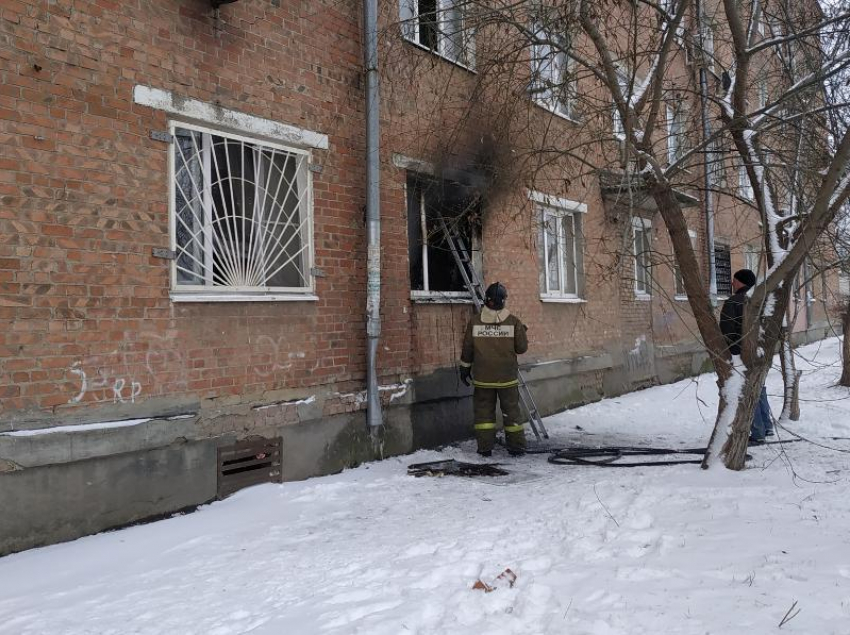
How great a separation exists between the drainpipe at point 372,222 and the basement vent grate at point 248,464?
42.7 inches

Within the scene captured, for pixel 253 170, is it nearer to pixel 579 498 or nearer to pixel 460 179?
pixel 460 179

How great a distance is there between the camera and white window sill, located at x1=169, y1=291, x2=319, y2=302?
4828mm

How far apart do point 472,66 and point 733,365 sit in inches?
181

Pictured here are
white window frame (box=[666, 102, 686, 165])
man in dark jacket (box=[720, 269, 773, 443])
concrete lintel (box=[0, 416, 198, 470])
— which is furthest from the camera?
man in dark jacket (box=[720, 269, 773, 443])

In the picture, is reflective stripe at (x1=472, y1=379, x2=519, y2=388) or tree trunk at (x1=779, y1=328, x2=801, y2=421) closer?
reflective stripe at (x1=472, y1=379, x2=519, y2=388)

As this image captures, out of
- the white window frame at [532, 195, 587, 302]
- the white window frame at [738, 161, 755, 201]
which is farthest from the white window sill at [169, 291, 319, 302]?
the white window frame at [532, 195, 587, 302]

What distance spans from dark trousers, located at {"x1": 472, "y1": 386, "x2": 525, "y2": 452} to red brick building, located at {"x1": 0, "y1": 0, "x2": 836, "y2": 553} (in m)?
0.58

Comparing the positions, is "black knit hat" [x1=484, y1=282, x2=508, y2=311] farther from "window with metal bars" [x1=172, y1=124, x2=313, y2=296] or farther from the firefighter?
"window with metal bars" [x1=172, y1=124, x2=313, y2=296]

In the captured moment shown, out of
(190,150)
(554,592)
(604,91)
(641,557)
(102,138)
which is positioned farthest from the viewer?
(604,91)

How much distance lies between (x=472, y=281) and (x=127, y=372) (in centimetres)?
418

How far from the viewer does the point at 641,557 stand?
11.5 feet

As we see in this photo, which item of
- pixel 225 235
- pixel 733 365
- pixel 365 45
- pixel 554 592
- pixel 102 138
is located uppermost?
pixel 365 45

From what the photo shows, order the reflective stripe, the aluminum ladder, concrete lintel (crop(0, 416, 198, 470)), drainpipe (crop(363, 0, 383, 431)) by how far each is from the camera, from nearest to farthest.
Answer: concrete lintel (crop(0, 416, 198, 470)), drainpipe (crop(363, 0, 383, 431)), the reflective stripe, the aluminum ladder

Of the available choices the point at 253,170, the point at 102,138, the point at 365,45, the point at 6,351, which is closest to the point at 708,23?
the point at 365,45
